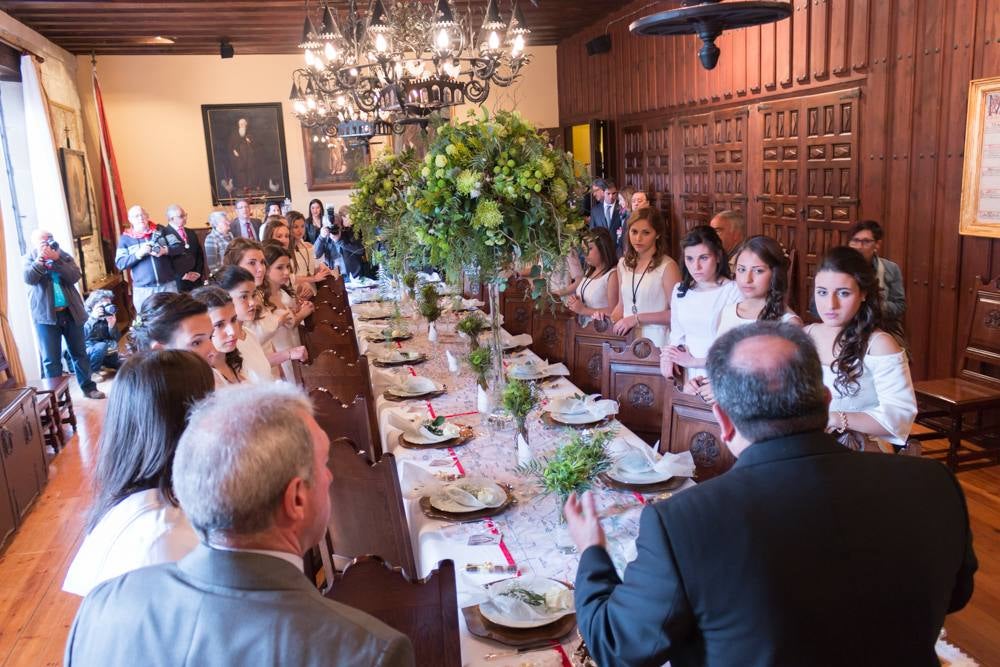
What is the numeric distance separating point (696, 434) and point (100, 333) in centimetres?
813

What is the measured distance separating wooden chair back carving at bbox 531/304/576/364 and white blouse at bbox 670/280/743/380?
758 mm

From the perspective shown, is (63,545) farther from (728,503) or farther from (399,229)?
(728,503)

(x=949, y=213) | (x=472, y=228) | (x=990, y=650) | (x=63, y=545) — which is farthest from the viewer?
(x=949, y=213)

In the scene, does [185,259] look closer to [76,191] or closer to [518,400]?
[76,191]

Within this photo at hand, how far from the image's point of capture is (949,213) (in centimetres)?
604

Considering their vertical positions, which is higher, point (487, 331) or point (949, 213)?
point (949, 213)

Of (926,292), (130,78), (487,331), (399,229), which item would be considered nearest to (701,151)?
(926,292)

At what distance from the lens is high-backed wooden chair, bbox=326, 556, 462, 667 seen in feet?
5.82

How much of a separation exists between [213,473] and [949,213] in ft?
20.5

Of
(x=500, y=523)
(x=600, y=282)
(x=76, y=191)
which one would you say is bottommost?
(x=500, y=523)

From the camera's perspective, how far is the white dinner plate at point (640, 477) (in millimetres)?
2889

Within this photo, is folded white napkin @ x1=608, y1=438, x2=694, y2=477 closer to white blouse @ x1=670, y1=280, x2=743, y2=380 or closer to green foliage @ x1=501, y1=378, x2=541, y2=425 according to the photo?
green foliage @ x1=501, y1=378, x2=541, y2=425

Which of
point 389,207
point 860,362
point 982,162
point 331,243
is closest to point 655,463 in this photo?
point 860,362

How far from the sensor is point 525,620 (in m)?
2.05
